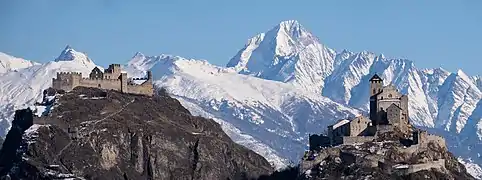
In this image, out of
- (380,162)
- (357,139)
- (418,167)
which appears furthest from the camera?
(357,139)

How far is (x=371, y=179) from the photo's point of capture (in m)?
185

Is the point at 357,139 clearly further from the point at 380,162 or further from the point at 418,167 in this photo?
the point at 418,167

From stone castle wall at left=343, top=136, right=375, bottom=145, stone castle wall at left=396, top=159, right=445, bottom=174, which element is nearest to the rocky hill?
stone castle wall at left=396, top=159, right=445, bottom=174

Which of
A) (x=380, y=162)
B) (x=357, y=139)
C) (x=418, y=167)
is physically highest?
(x=357, y=139)

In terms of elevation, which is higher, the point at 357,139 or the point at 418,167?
the point at 357,139

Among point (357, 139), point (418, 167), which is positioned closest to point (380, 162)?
point (418, 167)

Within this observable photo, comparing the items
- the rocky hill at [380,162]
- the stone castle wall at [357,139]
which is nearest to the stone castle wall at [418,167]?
the rocky hill at [380,162]

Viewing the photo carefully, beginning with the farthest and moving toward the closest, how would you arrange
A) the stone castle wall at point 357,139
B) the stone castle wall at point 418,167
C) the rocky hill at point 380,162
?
the stone castle wall at point 357,139, the rocky hill at point 380,162, the stone castle wall at point 418,167

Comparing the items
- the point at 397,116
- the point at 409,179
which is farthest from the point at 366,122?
the point at 409,179

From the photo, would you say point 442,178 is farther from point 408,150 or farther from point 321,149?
point 321,149

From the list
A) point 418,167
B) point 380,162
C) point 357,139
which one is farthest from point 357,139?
point 418,167

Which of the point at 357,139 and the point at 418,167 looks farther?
the point at 357,139

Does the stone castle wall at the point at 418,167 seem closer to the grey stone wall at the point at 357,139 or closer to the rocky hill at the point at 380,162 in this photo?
the rocky hill at the point at 380,162

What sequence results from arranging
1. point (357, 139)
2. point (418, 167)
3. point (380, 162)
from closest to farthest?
point (418, 167) → point (380, 162) → point (357, 139)
